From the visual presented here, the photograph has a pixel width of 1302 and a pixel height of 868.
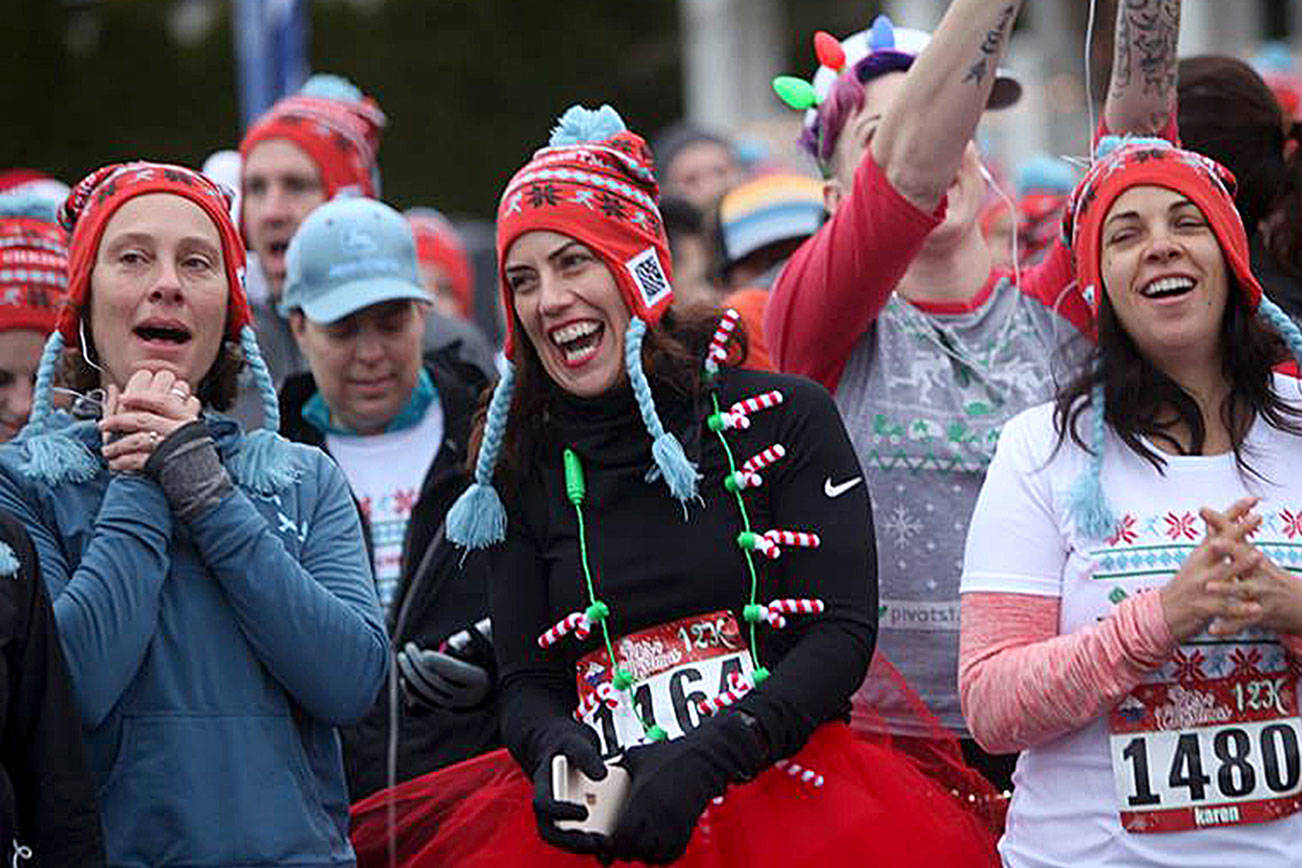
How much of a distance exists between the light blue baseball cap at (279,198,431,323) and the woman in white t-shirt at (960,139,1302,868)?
2.02m

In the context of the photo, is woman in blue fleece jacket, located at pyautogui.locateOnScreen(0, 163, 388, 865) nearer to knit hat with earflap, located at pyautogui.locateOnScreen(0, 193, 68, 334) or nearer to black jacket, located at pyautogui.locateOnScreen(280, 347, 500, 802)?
black jacket, located at pyautogui.locateOnScreen(280, 347, 500, 802)

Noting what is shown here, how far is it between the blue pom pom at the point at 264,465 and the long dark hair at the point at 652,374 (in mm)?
354

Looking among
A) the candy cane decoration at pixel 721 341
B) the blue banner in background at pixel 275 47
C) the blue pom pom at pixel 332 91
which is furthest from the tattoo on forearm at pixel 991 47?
the blue banner in background at pixel 275 47

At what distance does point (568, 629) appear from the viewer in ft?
12.0

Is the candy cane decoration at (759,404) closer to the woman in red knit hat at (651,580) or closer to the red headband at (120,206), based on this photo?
the woman in red knit hat at (651,580)

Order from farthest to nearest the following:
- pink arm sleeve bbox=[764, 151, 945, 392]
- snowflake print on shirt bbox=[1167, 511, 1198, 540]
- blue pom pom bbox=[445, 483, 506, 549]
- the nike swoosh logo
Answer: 1. pink arm sleeve bbox=[764, 151, 945, 392]
2. blue pom pom bbox=[445, 483, 506, 549]
3. the nike swoosh logo
4. snowflake print on shirt bbox=[1167, 511, 1198, 540]

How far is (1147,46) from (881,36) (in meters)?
0.75

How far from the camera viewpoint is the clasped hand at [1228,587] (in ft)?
10.6

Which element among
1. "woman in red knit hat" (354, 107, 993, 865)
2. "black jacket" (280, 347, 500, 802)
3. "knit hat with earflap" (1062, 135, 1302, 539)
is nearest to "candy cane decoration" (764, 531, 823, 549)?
"woman in red knit hat" (354, 107, 993, 865)

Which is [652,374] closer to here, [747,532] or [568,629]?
[747,532]

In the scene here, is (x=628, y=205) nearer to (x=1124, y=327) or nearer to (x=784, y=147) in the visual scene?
(x=1124, y=327)

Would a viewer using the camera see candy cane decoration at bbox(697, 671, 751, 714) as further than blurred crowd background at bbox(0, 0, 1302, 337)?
No

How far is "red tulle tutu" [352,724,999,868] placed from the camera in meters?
3.47

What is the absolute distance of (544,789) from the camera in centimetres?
338
